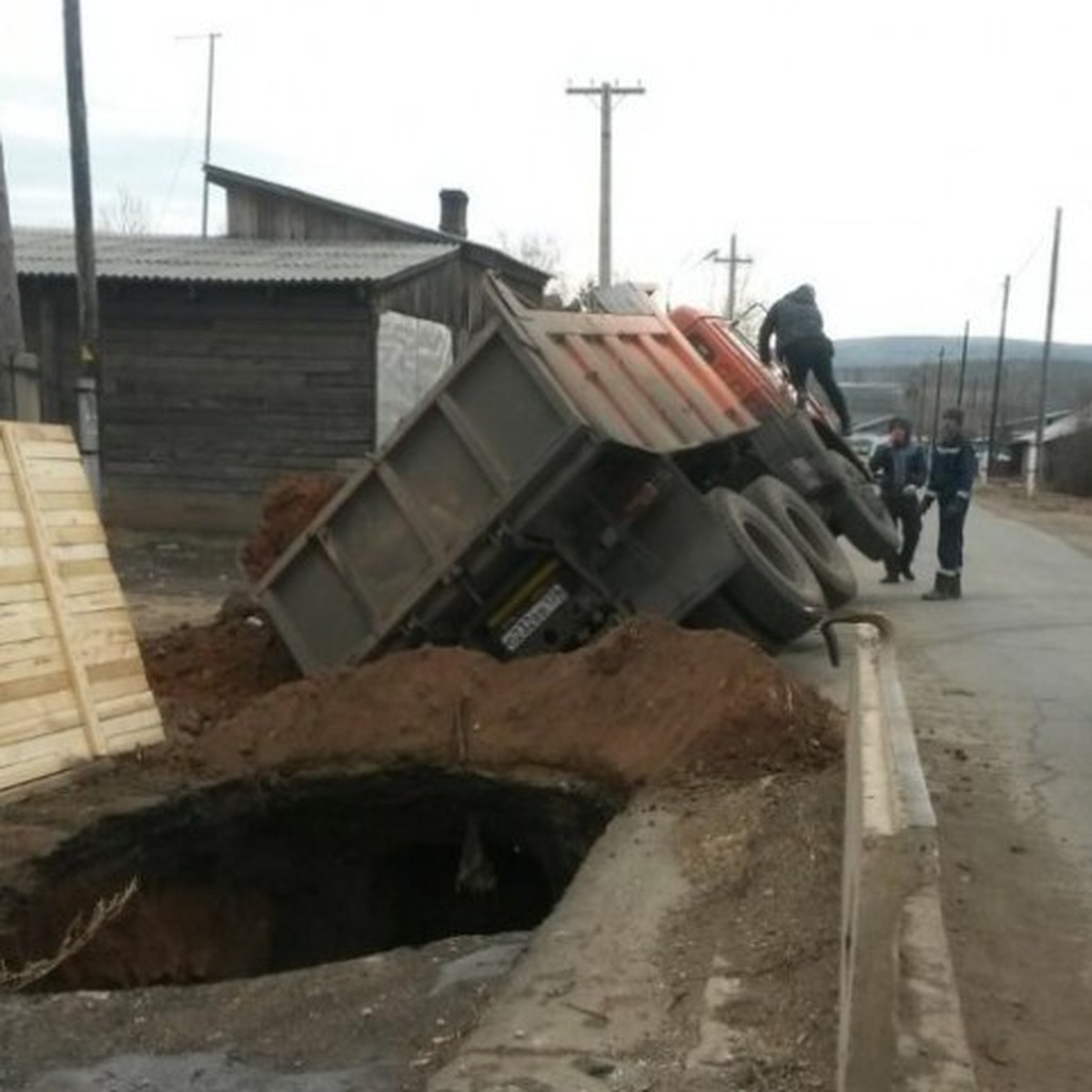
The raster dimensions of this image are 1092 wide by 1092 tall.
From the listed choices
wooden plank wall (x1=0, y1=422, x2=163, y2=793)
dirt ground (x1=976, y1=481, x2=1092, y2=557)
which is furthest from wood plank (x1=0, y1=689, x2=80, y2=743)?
dirt ground (x1=976, y1=481, x2=1092, y2=557)

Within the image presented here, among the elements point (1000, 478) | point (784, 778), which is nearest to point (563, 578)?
point (784, 778)

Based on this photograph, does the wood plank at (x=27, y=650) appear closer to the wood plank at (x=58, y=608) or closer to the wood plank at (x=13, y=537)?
the wood plank at (x=58, y=608)

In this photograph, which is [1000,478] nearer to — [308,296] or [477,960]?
[308,296]

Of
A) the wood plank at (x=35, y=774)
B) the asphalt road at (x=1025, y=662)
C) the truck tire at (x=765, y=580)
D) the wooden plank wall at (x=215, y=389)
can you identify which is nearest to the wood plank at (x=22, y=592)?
the wood plank at (x=35, y=774)

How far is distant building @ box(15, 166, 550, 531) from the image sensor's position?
20.5m

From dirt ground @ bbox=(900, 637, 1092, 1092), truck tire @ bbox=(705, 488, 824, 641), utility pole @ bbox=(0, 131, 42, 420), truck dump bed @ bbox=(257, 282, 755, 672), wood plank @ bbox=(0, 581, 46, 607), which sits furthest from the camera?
utility pole @ bbox=(0, 131, 42, 420)

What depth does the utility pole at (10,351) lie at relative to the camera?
10602mm

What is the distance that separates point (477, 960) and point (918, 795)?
2123 millimetres

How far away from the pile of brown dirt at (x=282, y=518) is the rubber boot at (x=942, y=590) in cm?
656

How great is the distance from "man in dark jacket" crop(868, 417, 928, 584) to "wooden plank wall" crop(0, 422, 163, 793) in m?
10.4

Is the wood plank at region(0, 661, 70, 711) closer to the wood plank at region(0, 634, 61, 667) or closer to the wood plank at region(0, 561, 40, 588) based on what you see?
the wood plank at region(0, 634, 61, 667)

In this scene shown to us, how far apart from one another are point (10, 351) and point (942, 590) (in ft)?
30.2

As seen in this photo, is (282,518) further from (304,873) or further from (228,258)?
(228,258)

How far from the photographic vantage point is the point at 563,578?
9688 mm
